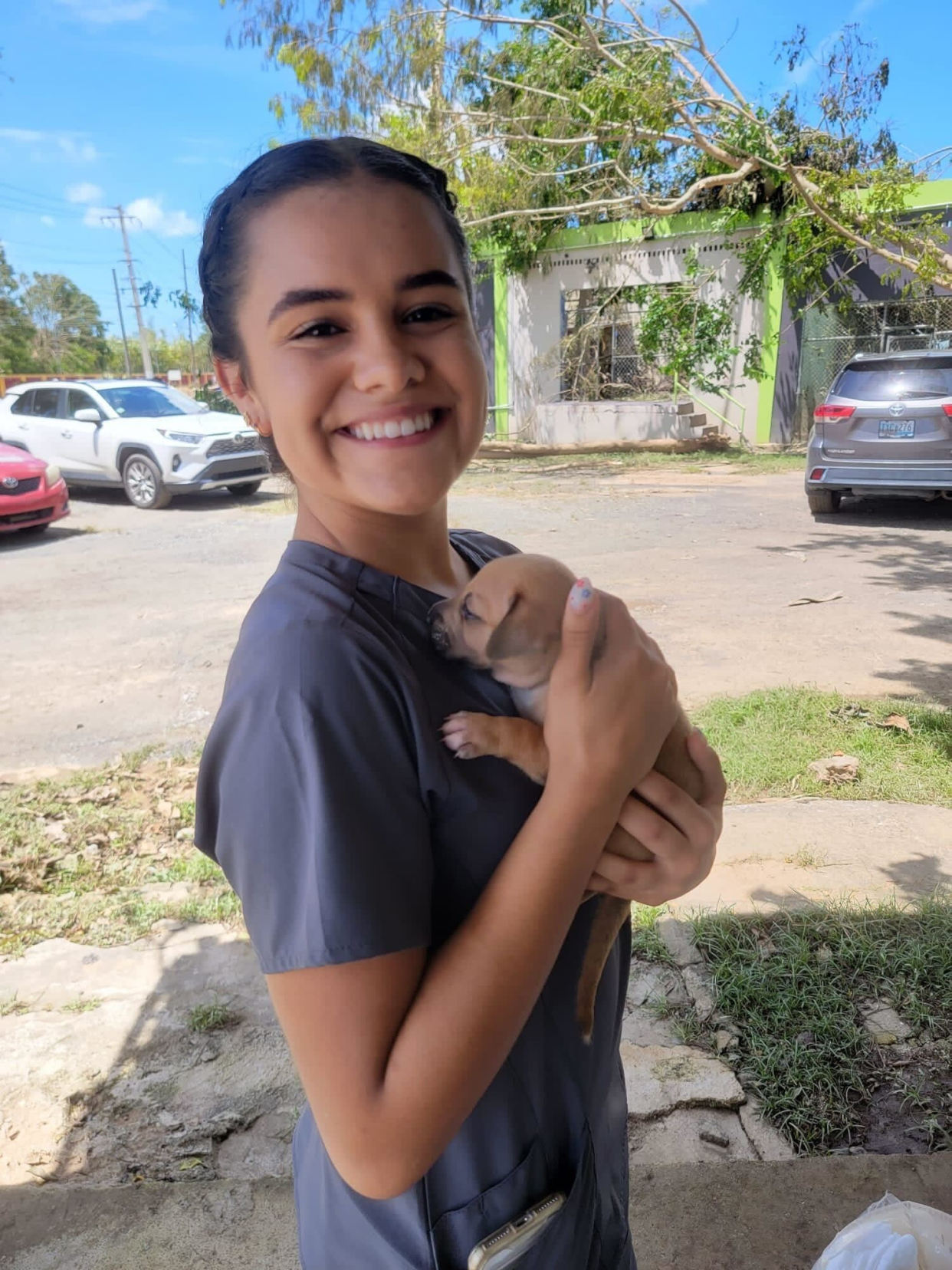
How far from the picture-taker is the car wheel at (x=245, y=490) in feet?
42.0

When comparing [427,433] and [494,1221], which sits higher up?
[427,433]

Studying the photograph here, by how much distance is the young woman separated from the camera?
0.84 metres

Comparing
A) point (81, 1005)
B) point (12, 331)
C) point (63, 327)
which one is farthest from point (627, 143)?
point (63, 327)

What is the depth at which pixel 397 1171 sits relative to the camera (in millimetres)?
875

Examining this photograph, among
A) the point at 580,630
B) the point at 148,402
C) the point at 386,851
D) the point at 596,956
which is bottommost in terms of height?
the point at 596,956

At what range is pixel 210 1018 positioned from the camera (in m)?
2.86

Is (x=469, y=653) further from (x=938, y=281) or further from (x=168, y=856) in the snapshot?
(x=938, y=281)

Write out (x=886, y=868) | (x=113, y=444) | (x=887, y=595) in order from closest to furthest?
(x=886, y=868) < (x=887, y=595) < (x=113, y=444)

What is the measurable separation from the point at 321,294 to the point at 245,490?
12.6m

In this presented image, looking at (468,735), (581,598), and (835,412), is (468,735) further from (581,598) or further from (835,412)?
(835,412)

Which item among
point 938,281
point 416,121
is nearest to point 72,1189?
point 938,281

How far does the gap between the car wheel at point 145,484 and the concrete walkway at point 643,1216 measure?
10.6 metres

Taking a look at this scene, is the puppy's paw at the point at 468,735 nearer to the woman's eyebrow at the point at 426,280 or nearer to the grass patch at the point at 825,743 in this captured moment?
the woman's eyebrow at the point at 426,280

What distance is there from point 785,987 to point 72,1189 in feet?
6.95
